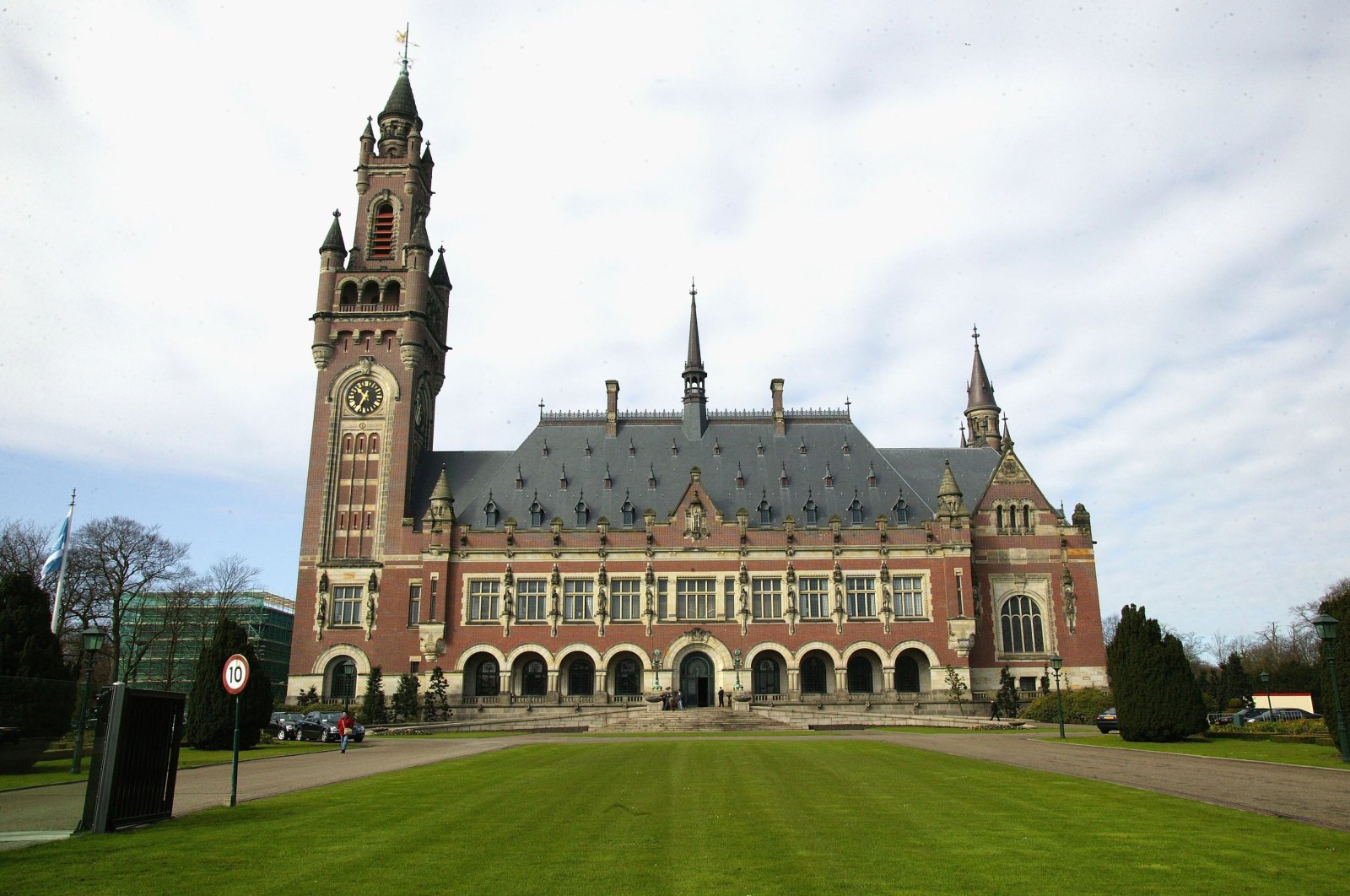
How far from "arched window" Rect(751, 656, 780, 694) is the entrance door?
292 centimetres

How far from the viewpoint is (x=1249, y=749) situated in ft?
92.7

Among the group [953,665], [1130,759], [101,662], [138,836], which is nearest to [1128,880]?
[138,836]

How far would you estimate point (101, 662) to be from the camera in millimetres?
75250

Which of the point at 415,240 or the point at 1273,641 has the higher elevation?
the point at 415,240

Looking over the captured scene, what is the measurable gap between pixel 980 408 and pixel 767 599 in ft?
90.1

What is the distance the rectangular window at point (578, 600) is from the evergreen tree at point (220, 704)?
2651cm

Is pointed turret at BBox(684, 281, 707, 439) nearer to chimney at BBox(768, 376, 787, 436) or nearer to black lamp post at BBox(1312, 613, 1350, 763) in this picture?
chimney at BBox(768, 376, 787, 436)

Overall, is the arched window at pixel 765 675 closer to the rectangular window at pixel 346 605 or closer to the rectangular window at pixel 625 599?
the rectangular window at pixel 625 599

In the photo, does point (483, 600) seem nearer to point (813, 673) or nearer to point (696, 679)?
point (696, 679)

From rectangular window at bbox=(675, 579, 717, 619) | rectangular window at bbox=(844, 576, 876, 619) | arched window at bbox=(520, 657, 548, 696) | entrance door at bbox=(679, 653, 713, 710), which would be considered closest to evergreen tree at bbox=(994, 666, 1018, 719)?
rectangular window at bbox=(844, 576, 876, 619)

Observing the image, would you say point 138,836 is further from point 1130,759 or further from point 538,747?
point 1130,759

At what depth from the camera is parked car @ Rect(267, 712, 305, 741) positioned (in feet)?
141

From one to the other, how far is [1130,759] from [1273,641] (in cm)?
11052

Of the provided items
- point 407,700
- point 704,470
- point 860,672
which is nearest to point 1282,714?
point 860,672
